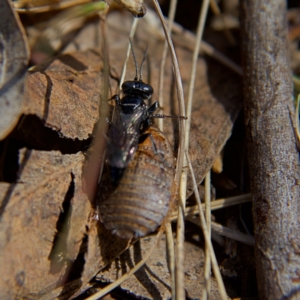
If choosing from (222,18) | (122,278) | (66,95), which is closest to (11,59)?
(66,95)

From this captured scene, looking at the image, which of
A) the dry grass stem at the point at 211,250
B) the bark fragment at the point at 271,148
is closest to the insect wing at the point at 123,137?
the dry grass stem at the point at 211,250

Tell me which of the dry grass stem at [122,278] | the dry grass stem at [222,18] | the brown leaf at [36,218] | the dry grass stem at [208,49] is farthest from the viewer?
the dry grass stem at [222,18]

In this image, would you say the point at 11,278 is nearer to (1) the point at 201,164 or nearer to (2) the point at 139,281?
(2) the point at 139,281

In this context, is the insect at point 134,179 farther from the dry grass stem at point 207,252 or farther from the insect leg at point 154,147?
the dry grass stem at point 207,252

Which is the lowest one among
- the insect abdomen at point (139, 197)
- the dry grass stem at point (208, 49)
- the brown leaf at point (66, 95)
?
the insect abdomen at point (139, 197)

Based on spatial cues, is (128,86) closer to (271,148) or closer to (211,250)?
(271,148)

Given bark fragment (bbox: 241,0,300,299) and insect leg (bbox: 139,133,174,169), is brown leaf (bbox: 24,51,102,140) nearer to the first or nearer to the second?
insect leg (bbox: 139,133,174,169)

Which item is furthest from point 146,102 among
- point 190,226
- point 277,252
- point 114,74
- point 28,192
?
point 277,252
